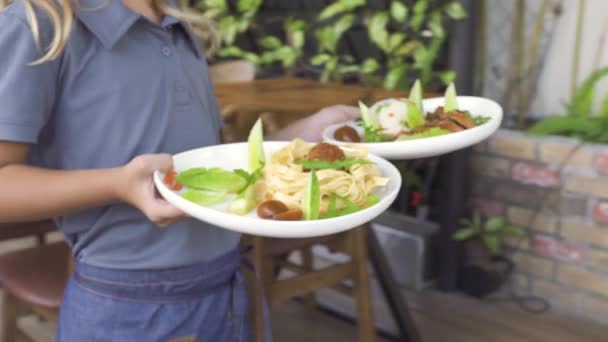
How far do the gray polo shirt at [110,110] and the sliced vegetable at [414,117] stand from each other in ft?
1.39

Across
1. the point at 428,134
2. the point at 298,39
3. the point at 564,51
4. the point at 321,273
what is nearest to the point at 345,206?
the point at 428,134

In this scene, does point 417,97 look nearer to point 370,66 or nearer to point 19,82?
point 19,82

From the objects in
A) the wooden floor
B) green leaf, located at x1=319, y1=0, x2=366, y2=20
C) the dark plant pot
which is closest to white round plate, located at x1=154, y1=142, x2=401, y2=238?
the wooden floor

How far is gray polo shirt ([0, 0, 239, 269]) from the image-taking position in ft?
2.93

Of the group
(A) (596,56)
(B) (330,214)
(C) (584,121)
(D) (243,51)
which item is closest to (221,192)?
(B) (330,214)

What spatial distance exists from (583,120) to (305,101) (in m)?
1.12

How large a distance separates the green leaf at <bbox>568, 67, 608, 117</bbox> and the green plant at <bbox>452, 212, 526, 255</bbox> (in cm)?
48

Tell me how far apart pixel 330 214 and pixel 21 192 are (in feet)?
1.35

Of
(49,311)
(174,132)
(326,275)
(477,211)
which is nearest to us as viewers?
(174,132)

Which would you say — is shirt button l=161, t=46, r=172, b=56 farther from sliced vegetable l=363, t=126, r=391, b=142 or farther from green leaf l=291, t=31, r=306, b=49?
green leaf l=291, t=31, r=306, b=49

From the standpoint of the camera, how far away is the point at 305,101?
1.91 metres

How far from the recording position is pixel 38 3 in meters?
0.91

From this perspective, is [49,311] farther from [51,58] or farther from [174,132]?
[51,58]

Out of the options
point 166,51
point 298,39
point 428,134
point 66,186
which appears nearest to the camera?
point 66,186
